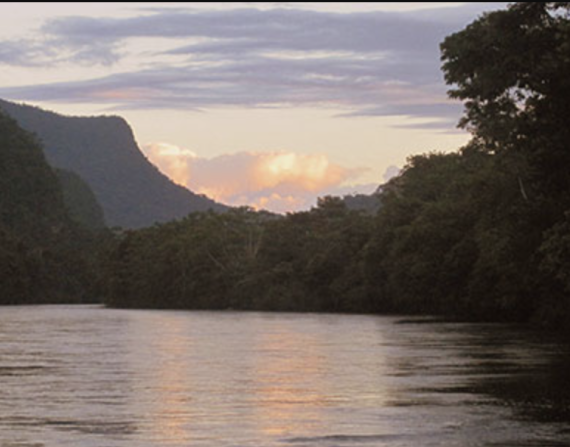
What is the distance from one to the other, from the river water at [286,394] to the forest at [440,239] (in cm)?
744

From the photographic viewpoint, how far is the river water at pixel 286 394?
20578 millimetres

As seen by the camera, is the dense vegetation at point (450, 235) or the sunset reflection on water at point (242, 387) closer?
the sunset reflection on water at point (242, 387)

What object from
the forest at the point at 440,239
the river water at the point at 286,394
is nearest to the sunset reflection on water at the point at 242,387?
the river water at the point at 286,394

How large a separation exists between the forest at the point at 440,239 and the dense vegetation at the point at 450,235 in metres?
0.10

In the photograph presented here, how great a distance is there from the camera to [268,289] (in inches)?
5448

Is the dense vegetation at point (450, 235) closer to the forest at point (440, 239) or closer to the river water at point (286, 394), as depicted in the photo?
the forest at point (440, 239)

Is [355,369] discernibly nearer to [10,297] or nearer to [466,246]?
[466,246]

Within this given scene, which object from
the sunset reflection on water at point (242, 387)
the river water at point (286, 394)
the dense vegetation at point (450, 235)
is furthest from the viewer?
the dense vegetation at point (450, 235)

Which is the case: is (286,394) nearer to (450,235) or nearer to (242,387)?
(242,387)

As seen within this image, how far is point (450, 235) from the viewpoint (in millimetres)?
92688

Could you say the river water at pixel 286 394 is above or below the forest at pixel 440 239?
below

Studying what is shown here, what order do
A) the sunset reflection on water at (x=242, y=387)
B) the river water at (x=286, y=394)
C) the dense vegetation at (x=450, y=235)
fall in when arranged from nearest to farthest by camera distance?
the river water at (x=286, y=394) → the sunset reflection on water at (x=242, y=387) → the dense vegetation at (x=450, y=235)

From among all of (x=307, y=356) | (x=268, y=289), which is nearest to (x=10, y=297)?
(x=268, y=289)

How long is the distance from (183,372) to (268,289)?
104 metres
